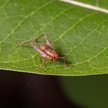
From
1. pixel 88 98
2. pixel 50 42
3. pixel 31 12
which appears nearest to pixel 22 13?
pixel 31 12

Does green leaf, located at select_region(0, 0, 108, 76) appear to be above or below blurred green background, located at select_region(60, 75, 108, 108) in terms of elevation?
above

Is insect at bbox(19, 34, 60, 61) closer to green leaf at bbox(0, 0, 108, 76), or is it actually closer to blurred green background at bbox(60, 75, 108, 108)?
green leaf at bbox(0, 0, 108, 76)

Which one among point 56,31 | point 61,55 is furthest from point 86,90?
point 56,31

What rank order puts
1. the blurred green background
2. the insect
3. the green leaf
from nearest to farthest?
Answer: the green leaf → the insect → the blurred green background

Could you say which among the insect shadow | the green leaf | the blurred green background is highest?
the green leaf

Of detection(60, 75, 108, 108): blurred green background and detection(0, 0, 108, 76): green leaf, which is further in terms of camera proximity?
detection(60, 75, 108, 108): blurred green background

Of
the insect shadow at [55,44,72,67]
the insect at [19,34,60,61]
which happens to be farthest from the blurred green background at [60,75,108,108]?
the insect shadow at [55,44,72,67]

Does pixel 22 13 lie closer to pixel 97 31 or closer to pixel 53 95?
pixel 97 31

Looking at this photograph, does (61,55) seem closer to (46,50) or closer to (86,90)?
(46,50)

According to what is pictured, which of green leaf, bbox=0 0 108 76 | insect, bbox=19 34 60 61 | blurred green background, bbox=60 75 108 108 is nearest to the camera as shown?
green leaf, bbox=0 0 108 76
